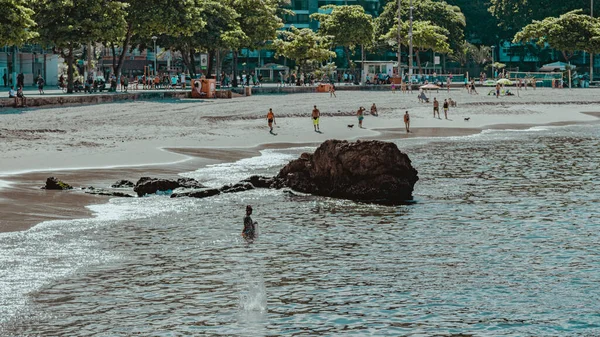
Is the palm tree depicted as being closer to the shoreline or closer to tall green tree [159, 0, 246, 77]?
tall green tree [159, 0, 246, 77]

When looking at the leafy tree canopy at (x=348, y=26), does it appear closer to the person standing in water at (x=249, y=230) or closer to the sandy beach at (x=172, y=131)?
the sandy beach at (x=172, y=131)

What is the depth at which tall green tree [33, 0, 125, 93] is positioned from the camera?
76.1 meters

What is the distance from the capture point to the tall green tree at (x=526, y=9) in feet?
474

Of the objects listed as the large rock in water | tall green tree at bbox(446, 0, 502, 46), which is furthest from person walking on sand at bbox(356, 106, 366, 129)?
tall green tree at bbox(446, 0, 502, 46)

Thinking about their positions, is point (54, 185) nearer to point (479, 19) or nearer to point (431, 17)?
point (431, 17)

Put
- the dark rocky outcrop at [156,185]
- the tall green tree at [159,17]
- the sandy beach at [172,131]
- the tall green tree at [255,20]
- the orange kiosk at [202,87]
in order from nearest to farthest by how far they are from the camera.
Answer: the dark rocky outcrop at [156,185] < the sandy beach at [172,131] < the tall green tree at [159,17] < the orange kiosk at [202,87] < the tall green tree at [255,20]

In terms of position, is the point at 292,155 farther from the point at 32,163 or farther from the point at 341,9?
the point at 341,9

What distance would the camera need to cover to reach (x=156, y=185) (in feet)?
97.7

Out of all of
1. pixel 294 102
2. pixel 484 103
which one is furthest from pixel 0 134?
pixel 484 103

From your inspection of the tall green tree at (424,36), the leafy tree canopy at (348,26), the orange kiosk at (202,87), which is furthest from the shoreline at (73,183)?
the tall green tree at (424,36)

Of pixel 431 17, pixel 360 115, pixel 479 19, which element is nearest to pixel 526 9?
pixel 431 17

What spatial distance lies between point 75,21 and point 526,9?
93487 mm

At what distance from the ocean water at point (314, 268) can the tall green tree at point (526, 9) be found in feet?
390

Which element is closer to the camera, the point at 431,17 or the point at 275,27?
the point at 275,27
